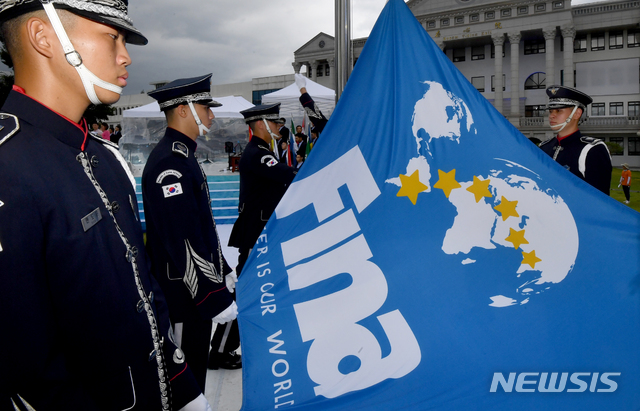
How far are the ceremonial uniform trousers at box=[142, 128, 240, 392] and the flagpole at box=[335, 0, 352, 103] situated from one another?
132 cm

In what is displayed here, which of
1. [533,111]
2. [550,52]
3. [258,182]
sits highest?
[550,52]

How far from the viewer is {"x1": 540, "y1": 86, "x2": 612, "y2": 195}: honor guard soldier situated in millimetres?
3672

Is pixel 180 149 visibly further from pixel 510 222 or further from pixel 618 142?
pixel 618 142

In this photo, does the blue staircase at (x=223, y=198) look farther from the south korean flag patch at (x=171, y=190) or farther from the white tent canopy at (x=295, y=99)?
the south korean flag patch at (x=171, y=190)

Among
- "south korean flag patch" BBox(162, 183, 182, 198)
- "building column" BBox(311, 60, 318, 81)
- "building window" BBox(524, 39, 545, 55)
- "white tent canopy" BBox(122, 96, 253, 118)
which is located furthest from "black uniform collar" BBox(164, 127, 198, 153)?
"building column" BBox(311, 60, 318, 81)

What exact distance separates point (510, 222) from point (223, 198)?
1008cm

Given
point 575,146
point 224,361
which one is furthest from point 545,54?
point 224,361

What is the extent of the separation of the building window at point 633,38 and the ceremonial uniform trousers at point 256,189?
44.4 meters

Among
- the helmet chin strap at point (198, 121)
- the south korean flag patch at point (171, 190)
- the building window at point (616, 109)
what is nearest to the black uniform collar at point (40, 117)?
the south korean flag patch at point (171, 190)

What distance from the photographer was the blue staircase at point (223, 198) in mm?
11094

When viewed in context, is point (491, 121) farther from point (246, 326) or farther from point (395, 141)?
point (246, 326)

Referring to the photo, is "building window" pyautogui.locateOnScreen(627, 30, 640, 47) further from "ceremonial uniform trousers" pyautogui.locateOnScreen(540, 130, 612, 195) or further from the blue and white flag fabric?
the blue and white flag fabric

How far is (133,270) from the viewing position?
4.03 feet

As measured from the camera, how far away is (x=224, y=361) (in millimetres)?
3529
